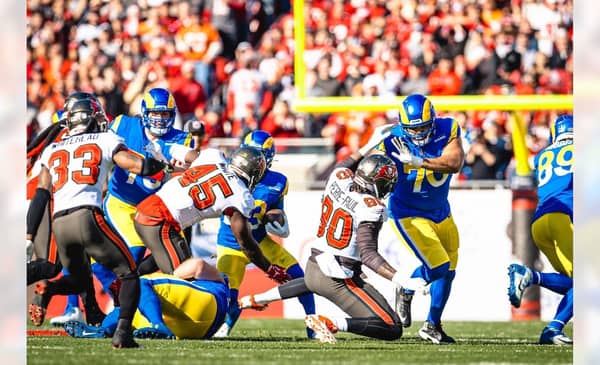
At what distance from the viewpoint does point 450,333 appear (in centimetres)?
891

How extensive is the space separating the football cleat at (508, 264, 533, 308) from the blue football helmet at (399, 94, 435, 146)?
1.23m

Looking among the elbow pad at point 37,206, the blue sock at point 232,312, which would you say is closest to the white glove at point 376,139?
the blue sock at point 232,312

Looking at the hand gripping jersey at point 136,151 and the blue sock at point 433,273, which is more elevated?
the hand gripping jersey at point 136,151

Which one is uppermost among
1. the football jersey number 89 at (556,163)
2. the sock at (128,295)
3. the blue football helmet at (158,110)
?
the blue football helmet at (158,110)

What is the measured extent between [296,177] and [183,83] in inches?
120

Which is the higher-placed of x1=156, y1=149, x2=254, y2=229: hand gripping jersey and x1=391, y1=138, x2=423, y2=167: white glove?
x1=391, y1=138, x2=423, y2=167: white glove

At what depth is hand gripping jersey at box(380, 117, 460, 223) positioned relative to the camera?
26.5ft

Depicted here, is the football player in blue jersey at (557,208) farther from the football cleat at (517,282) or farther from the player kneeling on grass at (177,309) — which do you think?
the player kneeling on grass at (177,309)

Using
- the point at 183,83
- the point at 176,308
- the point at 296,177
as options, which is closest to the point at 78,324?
the point at 176,308

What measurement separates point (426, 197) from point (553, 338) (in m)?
1.46

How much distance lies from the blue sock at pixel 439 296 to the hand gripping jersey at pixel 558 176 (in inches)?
37.0

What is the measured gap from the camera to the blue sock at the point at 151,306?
7.19m

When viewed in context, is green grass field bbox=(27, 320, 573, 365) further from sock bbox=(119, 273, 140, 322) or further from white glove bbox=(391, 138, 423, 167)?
white glove bbox=(391, 138, 423, 167)

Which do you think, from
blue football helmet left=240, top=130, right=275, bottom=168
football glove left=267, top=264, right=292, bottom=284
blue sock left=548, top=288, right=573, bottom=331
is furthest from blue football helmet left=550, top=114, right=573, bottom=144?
football glove left=267, top=264, right=292, bottom=284
